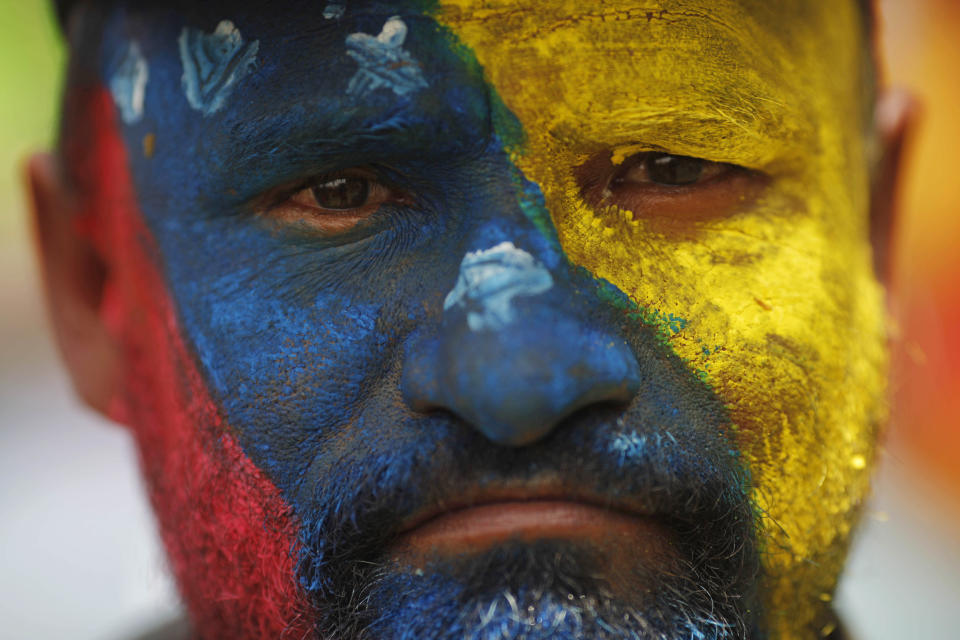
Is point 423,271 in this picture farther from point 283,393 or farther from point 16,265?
point 16,265

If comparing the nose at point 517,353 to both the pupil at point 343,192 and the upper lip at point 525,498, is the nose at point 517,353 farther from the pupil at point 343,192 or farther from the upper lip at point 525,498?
the pupil at point 343,192

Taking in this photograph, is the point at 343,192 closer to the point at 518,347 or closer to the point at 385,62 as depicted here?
the point at 385,62

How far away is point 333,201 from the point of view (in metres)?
1.27

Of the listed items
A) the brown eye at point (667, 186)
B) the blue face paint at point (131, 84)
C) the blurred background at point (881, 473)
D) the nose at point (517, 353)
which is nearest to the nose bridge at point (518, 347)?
the nose at point (517, 353)

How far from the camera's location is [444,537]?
43.6 inches

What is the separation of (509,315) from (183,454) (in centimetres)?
64

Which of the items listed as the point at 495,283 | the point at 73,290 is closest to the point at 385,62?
the point at 495,283

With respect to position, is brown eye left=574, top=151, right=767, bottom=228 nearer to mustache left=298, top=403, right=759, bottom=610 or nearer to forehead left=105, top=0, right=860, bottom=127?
forehead left=105, top=0, right=860, bottom=127

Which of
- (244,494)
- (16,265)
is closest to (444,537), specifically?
(244,494)

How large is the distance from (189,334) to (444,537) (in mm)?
526

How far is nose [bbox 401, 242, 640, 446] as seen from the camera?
1.03 meters

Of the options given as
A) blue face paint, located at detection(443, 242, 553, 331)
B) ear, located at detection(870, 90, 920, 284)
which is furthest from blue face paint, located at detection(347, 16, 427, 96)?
ear, located at detection(870, 90, 920, 284)

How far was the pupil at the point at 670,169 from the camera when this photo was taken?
49.8 inches

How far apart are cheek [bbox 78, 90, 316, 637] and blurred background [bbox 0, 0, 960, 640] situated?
1254mm
